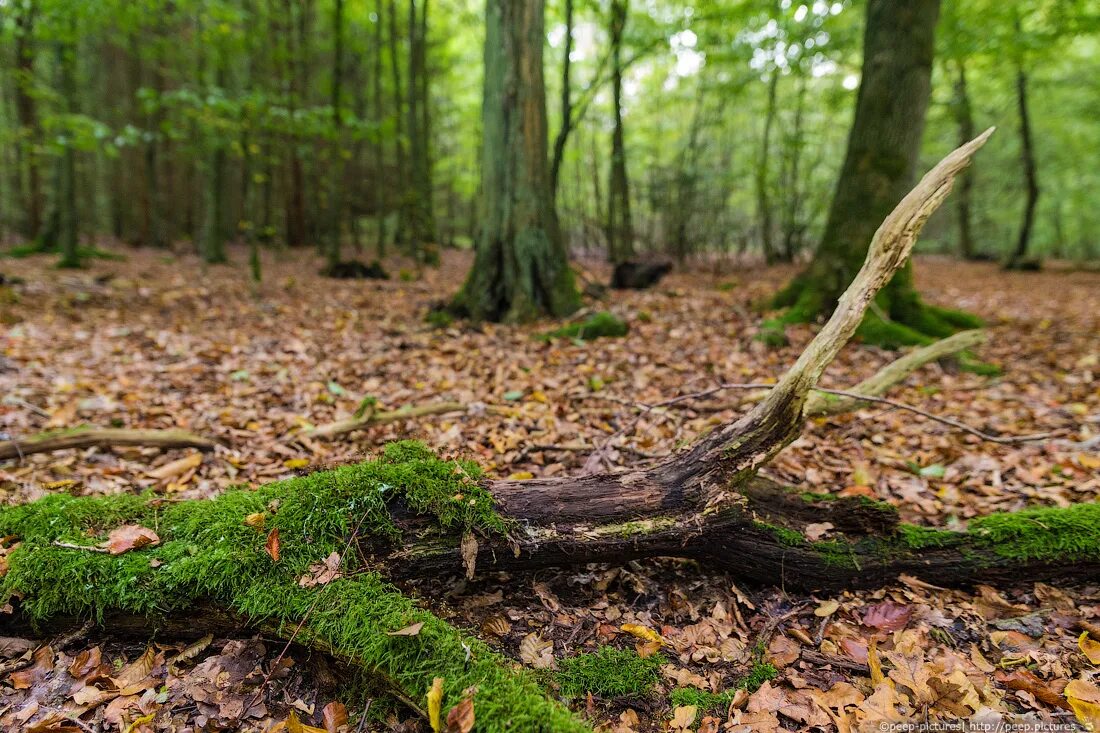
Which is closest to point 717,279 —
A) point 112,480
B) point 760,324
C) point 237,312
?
point 760,324

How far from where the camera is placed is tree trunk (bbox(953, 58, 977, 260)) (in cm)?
1538

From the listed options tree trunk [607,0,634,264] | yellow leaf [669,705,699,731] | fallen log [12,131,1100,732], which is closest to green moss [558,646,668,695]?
yellow leaf [669,705,699,731]

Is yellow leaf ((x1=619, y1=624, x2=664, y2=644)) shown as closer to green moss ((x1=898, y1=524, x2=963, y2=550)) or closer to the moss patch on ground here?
the moss patch on ground

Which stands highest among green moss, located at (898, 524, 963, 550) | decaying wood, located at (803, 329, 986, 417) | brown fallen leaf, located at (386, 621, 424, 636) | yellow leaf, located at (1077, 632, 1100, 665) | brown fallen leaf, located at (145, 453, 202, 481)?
decaying wood, located at (803, 329, 986, 417)

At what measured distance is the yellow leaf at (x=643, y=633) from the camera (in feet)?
7.82

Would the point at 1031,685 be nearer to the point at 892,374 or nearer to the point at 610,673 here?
the point at 610,673

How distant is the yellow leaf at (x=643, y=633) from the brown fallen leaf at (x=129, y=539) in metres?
2.03

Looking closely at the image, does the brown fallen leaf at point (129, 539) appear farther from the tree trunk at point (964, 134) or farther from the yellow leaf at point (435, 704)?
the tree trunk at point (964, 134)

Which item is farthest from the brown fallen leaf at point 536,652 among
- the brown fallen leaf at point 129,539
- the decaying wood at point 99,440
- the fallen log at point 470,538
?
the decaying wood at point 99,440

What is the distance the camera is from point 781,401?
8.34ft

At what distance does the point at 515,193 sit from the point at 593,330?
214cm

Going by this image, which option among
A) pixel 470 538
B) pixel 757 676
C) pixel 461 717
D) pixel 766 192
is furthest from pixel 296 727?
pixel 766 192

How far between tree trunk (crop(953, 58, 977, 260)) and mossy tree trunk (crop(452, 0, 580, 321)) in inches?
491

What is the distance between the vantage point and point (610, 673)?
2174 millimetres
